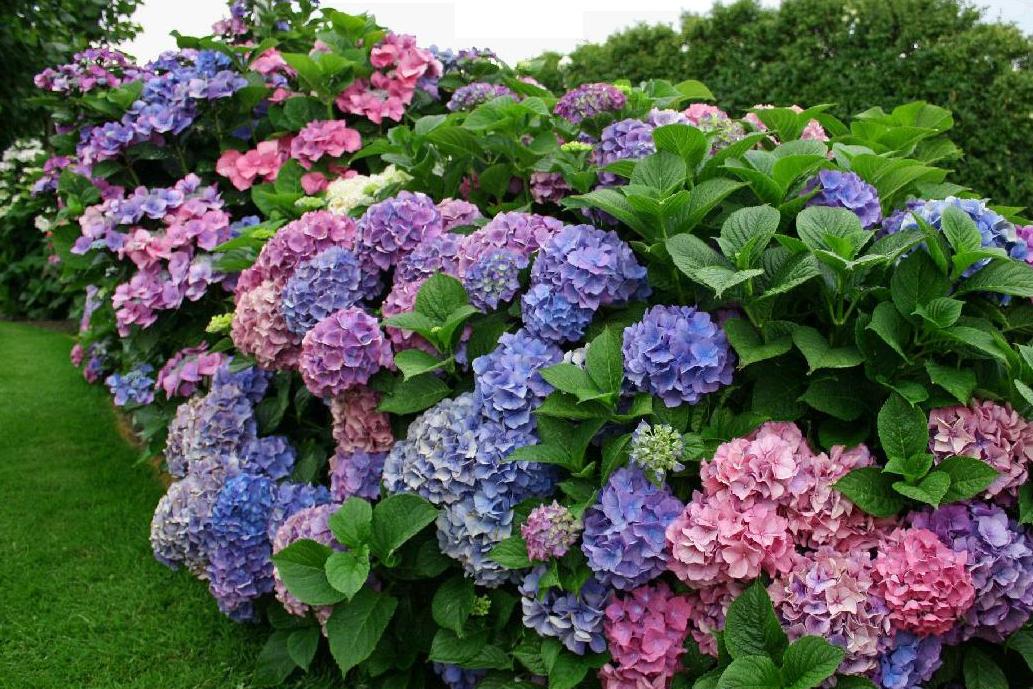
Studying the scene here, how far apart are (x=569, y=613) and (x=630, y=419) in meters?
0.44

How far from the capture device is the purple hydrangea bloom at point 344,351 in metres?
2.25

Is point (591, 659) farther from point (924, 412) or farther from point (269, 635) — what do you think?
point (269, 635)

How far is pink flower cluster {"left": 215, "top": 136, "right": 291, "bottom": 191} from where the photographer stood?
144 inches

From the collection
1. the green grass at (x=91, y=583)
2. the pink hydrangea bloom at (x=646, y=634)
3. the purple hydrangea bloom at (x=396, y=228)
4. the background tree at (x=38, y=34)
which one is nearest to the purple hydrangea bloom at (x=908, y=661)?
the pink hydrangea bloom at (x=646, y=634)

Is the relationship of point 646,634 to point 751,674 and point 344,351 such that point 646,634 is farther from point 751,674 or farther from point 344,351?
point 344,351

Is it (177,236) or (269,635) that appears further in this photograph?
(177,236)

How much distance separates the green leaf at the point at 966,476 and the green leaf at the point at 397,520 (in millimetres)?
1102

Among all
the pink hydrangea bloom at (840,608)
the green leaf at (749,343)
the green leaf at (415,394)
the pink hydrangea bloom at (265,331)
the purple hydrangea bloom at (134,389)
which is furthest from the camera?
the purple hydrangea bloom at (134,389)

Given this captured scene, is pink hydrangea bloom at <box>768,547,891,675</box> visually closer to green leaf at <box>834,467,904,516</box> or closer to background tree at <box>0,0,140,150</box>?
green leaf at <box>834,467,904,516</box>

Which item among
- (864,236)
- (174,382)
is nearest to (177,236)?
(174,382)

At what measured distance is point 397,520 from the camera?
2078 mm

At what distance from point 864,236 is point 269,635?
2130mm

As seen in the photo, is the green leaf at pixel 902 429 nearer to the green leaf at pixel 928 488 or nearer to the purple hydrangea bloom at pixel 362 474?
the green leaf at pixel 928 488

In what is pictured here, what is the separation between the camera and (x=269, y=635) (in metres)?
2.80
